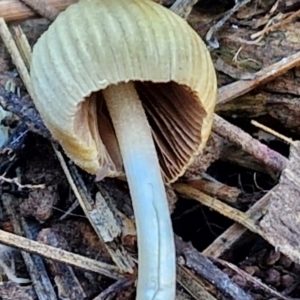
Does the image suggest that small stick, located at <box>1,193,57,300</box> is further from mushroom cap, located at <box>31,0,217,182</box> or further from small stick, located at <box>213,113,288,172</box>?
small stick, located at <box>213,113,288,172</box>

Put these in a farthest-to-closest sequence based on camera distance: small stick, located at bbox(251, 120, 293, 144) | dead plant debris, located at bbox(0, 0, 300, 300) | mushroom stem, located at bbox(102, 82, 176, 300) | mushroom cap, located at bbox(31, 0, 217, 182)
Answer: small stick, located at bbox(251, 120, 293, 144)
dead plant debris, located at bbox(0, 0, 300, 300)
mushroom stem, located at bbox(102, 82, 176, 300)
mushroom cap, located at bbox(31, 0, 217, 182)

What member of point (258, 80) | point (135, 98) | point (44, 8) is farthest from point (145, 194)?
point (44, 8)

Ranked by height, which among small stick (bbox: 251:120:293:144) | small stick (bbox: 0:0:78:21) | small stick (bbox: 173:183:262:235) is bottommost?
small stick (bbox: 173:183:262:235)

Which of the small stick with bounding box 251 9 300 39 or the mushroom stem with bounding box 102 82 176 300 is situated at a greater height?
the small stick with bounding box 251 9 300 39

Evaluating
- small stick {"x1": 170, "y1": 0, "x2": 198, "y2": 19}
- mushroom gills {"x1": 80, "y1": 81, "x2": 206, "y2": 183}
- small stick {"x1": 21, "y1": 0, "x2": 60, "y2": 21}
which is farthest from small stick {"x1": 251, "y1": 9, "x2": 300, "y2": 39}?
small stick {"x1": 21, "y1": 0, "x2": 60, "y2": 21}

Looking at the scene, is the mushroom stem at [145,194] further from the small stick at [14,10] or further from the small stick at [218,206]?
the small stick at [14,10]

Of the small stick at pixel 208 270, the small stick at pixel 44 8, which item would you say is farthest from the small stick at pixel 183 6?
the small stick at pixel 208 270

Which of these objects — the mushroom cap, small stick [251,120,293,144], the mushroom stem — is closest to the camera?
the mushroom cap

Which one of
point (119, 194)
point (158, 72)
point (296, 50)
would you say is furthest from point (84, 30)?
point (296, 50)
